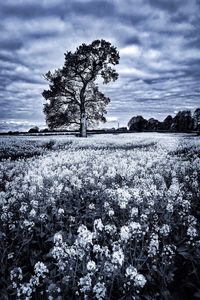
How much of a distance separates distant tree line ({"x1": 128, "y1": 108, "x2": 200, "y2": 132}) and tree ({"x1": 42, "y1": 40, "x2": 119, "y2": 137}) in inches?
1861

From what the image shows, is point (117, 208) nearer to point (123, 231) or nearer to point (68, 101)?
point (123, 231)

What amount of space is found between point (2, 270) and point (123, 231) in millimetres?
1978

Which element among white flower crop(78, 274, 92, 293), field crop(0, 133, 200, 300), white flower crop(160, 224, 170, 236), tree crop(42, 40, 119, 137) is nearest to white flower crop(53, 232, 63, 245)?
field crop(0, 133, 200, 300)

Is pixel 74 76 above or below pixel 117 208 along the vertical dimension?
above

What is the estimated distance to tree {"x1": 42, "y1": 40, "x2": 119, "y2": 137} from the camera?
41.1 m

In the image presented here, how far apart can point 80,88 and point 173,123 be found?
59.5 metres

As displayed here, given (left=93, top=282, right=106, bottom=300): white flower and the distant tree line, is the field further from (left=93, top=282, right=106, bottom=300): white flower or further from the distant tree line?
the distant tree line

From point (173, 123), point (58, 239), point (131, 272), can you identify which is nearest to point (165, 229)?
point (131, 272)

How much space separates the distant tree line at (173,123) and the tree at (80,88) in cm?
4726

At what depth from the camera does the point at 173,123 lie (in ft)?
313

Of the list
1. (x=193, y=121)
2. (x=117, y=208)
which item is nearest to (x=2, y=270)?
(x=117, y=208)

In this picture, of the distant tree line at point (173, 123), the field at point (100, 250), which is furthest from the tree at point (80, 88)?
the distant tree line at point (173, 123)

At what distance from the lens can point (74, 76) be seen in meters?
41.9

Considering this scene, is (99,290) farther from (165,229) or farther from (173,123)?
(173,123)
